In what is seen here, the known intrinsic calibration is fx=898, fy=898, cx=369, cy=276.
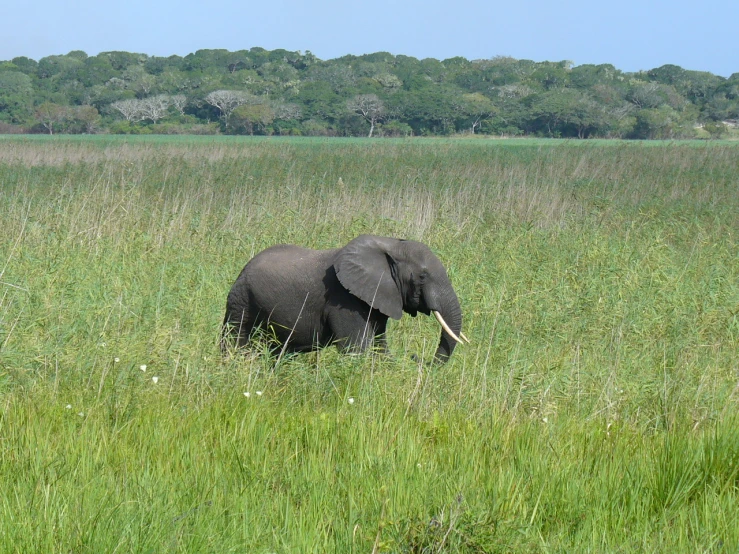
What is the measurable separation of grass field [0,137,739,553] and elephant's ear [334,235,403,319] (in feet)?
1.15

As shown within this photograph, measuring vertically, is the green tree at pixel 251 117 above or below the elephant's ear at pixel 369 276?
below

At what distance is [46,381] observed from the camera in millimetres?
4613

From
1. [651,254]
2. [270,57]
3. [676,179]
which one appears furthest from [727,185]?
[270,57]

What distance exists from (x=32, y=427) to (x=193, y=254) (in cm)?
507

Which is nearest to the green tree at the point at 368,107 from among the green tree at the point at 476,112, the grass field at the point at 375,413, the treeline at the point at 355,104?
the treeline at the point at 355,104

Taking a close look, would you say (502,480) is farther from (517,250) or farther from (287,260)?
(517,250)

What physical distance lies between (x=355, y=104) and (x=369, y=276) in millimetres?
75268

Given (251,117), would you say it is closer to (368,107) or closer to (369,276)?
(368,107)

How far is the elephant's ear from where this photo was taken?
19.8 feet

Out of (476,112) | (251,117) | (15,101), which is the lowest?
(15,101)

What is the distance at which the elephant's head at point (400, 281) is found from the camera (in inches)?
Answer: 238

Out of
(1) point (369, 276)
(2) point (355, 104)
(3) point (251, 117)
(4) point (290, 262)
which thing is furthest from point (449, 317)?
(2) point (355, 104)

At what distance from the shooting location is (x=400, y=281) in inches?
245

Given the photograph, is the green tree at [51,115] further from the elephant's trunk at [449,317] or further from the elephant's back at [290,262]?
the elephant's trunk at [449,317]
